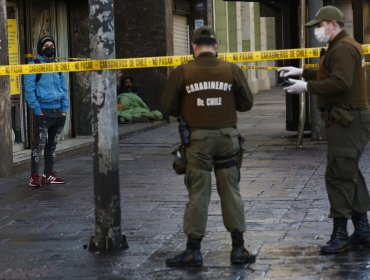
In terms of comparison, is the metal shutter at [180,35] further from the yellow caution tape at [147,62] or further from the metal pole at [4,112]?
the yellow caution tape at [147,62]

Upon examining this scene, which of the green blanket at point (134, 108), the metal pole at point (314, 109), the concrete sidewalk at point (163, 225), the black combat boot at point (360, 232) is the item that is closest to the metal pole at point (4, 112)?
the concrete sidewalk at point (163, 225)

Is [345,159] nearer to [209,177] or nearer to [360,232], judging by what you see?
[360,232]

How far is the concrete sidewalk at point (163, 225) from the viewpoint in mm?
7293

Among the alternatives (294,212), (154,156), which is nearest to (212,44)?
(294,212)

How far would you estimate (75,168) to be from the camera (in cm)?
1379

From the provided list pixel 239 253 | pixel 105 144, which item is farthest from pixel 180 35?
pixel 239 253

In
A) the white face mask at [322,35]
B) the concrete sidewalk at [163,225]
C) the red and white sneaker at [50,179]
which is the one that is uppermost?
the white face mask at [322,35]

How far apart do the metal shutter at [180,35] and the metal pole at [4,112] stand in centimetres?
1066

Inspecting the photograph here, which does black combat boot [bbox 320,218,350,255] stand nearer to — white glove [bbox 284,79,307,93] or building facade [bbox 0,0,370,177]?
white glove [bbox 284,79,307,93]

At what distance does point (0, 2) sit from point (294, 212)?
17.0ft

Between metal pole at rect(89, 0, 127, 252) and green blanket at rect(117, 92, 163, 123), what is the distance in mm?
12355

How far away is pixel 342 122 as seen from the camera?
7.69 m

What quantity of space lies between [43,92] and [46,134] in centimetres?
51

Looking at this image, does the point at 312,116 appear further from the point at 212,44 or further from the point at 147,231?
the point at 212,44
